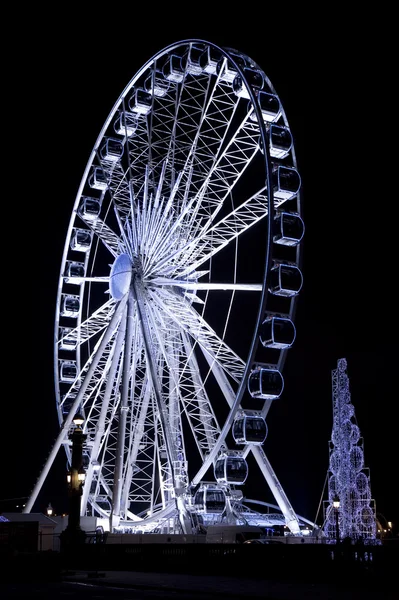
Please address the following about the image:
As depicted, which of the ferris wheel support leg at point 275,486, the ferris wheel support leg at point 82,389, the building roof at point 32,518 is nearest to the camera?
the ferris wheel support leg at point 275,486

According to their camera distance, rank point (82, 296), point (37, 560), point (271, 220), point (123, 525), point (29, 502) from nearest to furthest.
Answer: point (37, 560), point (271, 220), point (123, 525), point (29, 502), point (82, 296)

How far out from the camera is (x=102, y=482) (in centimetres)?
4138

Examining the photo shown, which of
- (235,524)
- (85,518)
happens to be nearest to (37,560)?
(235,524)

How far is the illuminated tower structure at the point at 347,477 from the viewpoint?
50625 mm

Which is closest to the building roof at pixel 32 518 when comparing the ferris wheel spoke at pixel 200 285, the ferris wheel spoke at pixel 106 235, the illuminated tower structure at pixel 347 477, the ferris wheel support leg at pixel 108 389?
the ferris wheel support leg at pixel 108 389

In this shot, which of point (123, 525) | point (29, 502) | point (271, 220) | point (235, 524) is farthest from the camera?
point (29, 502)

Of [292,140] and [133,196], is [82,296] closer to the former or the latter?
[133,196]

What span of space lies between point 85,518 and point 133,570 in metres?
12.1

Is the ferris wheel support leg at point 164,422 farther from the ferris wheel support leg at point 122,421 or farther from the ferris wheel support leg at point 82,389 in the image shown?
the ferris wheel support leg at point 82,389

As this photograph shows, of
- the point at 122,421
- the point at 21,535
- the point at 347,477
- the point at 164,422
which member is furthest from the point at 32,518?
the point at 347,477

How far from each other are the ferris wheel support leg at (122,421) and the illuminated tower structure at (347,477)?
742 inches

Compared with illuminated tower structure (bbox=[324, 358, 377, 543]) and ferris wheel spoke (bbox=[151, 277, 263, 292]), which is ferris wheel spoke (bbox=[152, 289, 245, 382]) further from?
illuminated tower structure (bbox=[324, 358, 377, 543])

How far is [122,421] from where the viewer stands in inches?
1389

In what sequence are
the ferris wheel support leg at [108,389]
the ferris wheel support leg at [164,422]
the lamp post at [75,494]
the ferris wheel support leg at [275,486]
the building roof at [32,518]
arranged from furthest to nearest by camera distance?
1. the ferris wheel support leg at [108,389]
2. the building roof at [32,518]
3. the ferris wheel support leg at [275,486]
4. the ferris wheel support leg at [164,422]
5. the lamp post at [75,494]
